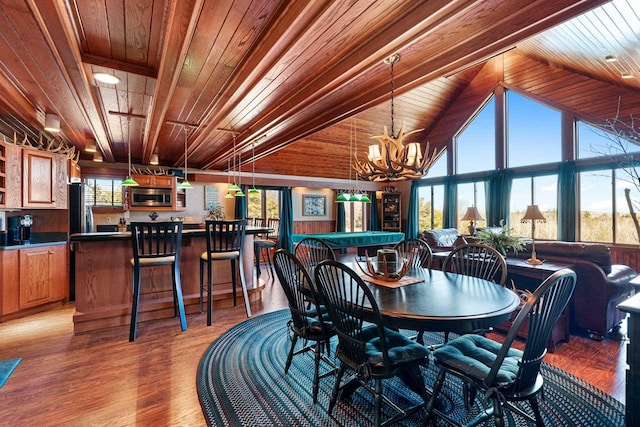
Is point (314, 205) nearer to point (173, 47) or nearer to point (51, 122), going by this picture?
point (51, 122)

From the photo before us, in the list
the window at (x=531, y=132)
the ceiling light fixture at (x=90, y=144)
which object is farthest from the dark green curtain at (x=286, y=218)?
the window at (x=531, y=132)

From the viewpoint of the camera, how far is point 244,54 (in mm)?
2262

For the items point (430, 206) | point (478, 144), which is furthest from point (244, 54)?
point (430, 206)

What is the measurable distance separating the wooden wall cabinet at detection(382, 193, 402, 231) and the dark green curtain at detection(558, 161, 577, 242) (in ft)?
14.5

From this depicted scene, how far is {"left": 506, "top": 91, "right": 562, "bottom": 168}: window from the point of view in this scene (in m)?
6.96

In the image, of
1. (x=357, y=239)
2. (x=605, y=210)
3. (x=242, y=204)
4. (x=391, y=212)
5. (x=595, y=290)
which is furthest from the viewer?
(x=391, y=212)

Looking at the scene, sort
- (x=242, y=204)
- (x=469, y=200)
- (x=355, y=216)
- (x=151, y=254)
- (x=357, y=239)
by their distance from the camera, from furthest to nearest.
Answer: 1. (x=355, y=216)
2. (x=469, y=200)
3. (x=242, y=204)
4. (x=357, y=239)
5. (x=151, y=254)

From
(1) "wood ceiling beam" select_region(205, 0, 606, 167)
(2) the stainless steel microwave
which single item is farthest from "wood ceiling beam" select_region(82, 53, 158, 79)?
(2) the stainless steel microwave

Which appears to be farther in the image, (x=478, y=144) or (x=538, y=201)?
(x=478, y=144)

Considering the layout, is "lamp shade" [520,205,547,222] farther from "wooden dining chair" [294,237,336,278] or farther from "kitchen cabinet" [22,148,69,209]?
"kitchen cabinet" [22,148,69,209]

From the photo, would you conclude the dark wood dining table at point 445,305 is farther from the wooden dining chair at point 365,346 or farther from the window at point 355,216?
the window at point 355,216

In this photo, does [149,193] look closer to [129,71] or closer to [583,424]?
[129,71]

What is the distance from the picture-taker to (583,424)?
1846 millimetres

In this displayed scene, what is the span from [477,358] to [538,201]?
7.20m
